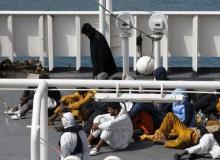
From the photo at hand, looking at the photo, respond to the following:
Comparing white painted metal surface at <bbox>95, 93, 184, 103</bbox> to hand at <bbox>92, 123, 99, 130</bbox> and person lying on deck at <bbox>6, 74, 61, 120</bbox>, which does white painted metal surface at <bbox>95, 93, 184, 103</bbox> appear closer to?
hand at <bbox>92, 123, 99, 130</bbox>

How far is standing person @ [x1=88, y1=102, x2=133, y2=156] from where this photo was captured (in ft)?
35.9

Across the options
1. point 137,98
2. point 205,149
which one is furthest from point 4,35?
point 137,98

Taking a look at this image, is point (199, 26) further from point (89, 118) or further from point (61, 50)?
point (89, 118)

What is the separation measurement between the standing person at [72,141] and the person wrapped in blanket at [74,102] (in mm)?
3164

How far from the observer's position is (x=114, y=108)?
10914 millimetres

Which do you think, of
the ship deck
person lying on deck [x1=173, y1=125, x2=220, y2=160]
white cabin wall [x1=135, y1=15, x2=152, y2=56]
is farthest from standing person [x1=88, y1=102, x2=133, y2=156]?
white cabin wall [x1=135, y1=15, x2=152, y2=56]

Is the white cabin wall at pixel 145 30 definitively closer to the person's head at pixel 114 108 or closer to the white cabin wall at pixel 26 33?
the white cabin wall at pixel 26 33

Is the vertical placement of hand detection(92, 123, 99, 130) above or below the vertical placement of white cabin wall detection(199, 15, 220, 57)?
below

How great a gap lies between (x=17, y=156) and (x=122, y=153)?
1.44m

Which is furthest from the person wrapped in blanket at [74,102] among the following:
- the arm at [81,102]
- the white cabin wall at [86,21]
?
the white cabin wall at [86,21]

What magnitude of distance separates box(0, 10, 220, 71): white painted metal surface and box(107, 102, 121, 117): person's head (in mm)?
5100

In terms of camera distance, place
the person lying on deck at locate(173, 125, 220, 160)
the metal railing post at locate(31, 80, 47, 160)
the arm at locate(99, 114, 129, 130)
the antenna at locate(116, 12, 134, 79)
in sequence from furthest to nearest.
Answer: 1. the antenna at locate(116, 12, 134, 79)
2. the arm at locate(99, 114, 129, 130)
3. the person lying on deck at locate(173, 125, 220, 160)
4. the metal railing post at locate(31, 80, 47, 160)

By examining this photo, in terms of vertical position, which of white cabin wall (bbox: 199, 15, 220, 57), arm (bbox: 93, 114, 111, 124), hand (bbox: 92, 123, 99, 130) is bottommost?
hand (bbox: 92, 123, 99, 130)

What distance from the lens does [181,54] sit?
16.4 m
